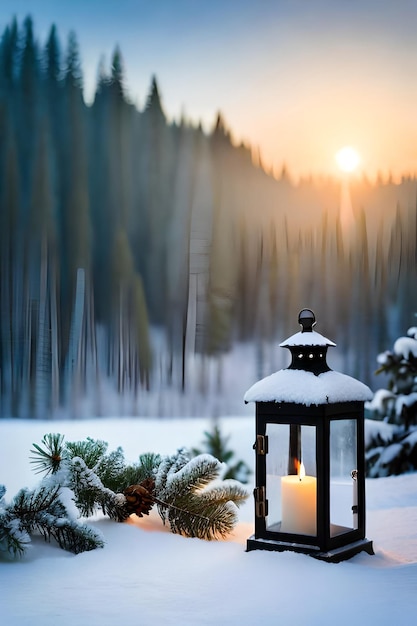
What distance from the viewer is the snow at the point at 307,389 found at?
132 cm

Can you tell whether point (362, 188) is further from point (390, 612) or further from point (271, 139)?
point (390, 612)

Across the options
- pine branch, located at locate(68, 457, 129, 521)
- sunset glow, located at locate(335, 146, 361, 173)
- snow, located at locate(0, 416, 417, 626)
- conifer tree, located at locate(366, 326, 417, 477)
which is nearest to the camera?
snow, located at locate(0, 416, 417, 626)

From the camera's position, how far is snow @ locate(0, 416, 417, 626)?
106 centimetres

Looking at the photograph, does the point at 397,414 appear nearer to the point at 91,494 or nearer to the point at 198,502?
the point at 198,502

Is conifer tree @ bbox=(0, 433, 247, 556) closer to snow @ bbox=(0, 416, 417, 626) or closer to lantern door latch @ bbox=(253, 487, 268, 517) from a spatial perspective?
snow @ bbox=(0, 416, 417, 626)

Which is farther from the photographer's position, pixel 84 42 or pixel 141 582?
pixel 84 42

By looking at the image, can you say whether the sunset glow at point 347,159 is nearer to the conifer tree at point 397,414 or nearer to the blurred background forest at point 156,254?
the blurred background forest at point 156,254

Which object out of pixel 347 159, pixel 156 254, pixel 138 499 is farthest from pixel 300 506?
pixel 347 159

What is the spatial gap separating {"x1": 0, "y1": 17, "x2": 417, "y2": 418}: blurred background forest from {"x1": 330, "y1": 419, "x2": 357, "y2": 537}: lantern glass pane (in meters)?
1.18

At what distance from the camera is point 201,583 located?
3.97ft

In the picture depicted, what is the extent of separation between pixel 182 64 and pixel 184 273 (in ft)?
2.20

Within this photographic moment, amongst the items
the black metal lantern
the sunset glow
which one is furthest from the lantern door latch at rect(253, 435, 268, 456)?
the sunset glow

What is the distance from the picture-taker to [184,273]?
2.57 metres

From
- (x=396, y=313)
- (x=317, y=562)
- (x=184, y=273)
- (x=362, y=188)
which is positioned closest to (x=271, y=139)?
(x=362, y=188)
